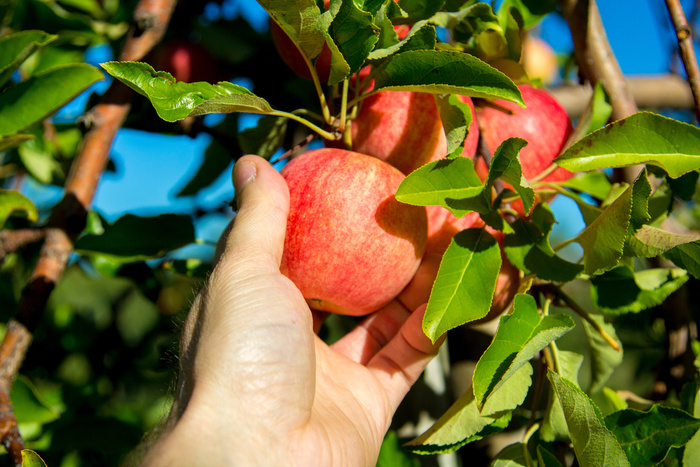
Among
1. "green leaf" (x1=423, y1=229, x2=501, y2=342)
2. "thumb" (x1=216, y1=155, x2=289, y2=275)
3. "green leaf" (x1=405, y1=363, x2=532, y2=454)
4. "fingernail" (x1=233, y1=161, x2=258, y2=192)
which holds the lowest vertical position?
"green leaf" (x1=405, y1=363, x2=532, y2=454)

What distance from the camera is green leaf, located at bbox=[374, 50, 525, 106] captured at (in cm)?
62

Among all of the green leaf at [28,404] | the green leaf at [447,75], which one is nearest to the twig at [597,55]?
the green leaf at [447,75]

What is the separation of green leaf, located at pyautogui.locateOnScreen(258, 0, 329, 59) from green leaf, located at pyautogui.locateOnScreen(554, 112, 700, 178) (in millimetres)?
378

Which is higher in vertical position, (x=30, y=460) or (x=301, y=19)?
(x=301, y=19)

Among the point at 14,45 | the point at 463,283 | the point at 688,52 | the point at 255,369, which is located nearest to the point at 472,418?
the point at 463,283

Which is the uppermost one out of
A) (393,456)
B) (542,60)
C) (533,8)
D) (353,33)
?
(353,33)

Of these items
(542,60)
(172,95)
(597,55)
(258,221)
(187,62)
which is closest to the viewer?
(172,95)

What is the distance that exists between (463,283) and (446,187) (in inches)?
5.3

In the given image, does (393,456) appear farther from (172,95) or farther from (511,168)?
(172,95)

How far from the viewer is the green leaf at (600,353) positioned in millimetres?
869

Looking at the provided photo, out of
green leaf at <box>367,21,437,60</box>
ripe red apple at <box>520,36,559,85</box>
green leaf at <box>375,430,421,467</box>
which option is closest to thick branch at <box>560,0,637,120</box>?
green leaf at <box>367,21,437,60</box>

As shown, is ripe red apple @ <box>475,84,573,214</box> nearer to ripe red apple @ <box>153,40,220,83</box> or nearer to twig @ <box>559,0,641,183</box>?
twig @ <box>559,0,641,183</box>

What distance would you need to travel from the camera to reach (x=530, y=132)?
914 millimetres

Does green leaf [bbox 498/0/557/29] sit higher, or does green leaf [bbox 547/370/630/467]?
green leaf [bbox 498/0/557/29]
